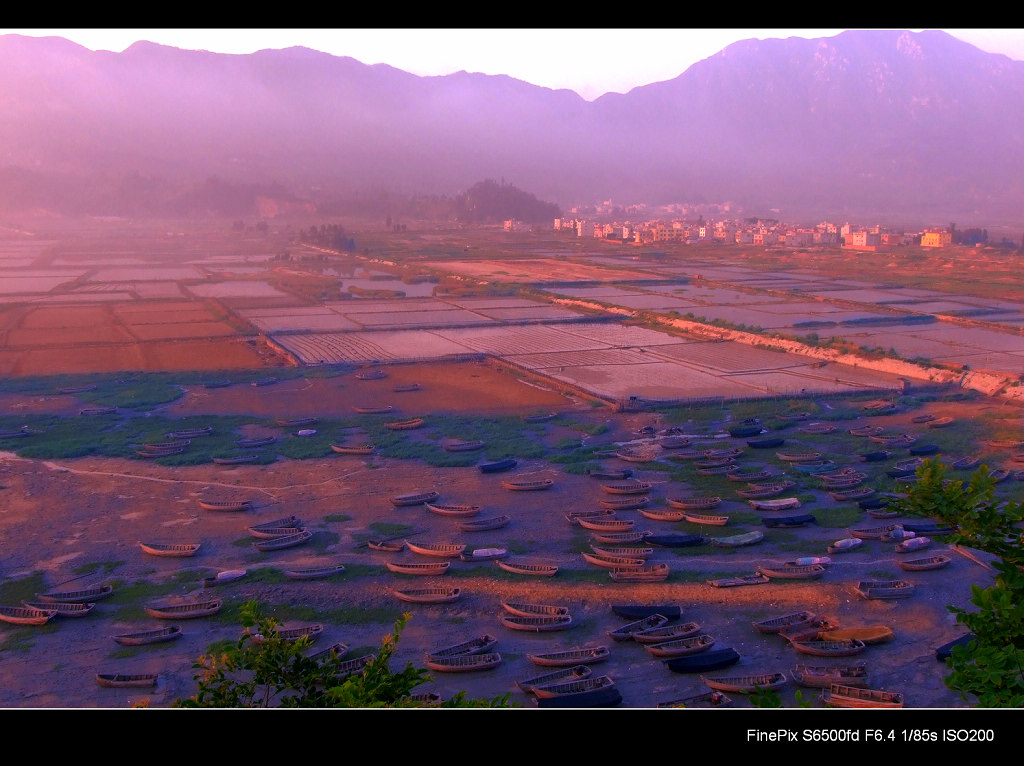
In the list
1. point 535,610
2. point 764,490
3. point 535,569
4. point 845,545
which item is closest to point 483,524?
point 535,569

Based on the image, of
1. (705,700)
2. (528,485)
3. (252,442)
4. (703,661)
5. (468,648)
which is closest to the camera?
(705,700)

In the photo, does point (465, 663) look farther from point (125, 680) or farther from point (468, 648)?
point (125, 680)

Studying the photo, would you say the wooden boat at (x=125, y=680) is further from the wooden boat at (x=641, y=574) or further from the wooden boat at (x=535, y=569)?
the wooden boat at (x=641, y=574)

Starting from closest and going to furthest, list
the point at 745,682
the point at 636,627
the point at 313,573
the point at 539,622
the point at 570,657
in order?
the point at 745,682 → the point at 570,657 → the point at 636,627 → the point at 539,622 → the point at 313,573

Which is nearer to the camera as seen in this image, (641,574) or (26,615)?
(26,615)

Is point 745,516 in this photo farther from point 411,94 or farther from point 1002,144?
point 411,94

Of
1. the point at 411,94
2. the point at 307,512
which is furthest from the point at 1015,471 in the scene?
the point at 411,94
